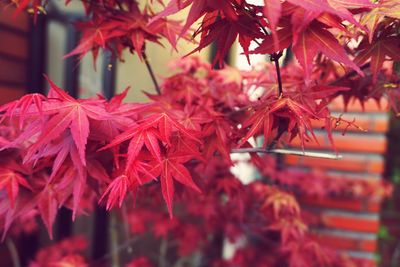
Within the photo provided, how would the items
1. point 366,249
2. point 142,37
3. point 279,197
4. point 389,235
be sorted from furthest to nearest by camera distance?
1. point 389,235
2. point 366,249
3. point 279,197
4. point 142,37

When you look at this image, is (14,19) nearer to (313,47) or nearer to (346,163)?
(313,47)

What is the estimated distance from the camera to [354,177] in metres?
2.56

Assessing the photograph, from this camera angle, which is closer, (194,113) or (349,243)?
(194,113)

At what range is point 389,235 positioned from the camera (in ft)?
12.5

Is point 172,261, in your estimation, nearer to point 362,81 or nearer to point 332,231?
point 332,231

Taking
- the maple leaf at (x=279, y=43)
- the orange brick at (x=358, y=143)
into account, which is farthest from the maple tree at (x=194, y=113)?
the orange brick at (x=358, y=143)

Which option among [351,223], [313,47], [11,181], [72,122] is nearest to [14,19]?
[11,181]

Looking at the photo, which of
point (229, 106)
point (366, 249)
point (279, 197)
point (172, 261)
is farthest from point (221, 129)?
point (172, 261)

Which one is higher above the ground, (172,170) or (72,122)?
(72,122)

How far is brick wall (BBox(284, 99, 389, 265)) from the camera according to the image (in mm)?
2496

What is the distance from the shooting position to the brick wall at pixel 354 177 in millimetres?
2496

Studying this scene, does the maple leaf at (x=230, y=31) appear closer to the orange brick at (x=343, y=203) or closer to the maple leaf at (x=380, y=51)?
the maple leaf at (x=380, y=51)

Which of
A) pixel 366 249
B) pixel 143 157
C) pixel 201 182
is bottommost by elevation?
pixel 366 249

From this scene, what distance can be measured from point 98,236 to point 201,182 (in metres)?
1.81
